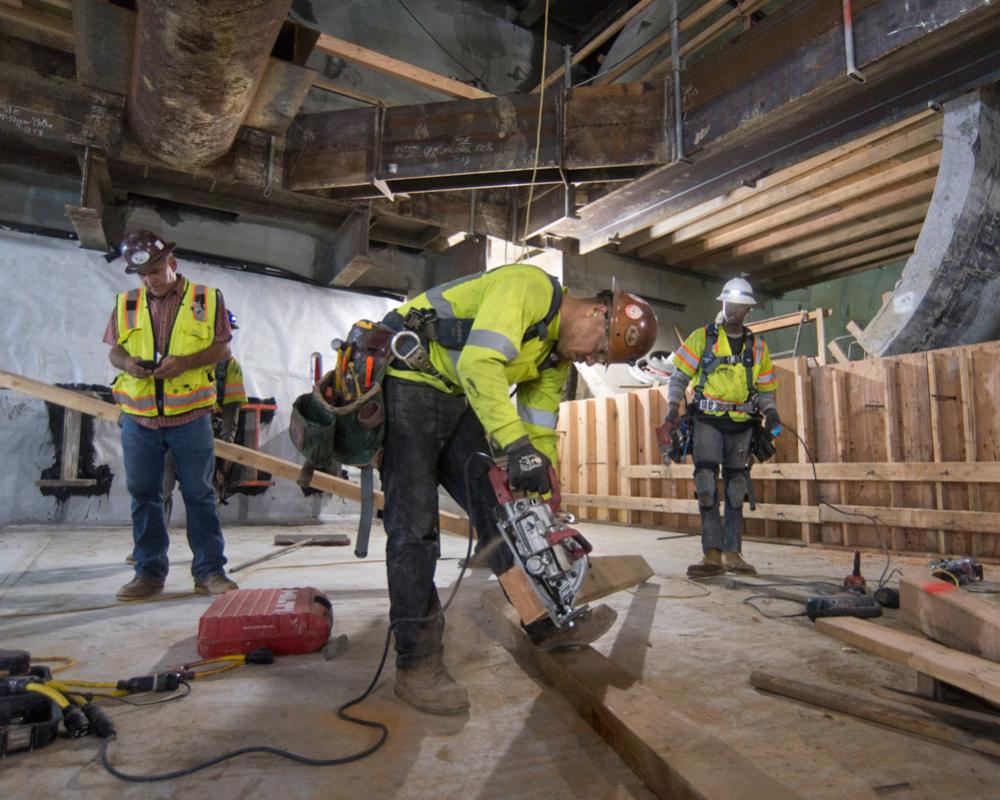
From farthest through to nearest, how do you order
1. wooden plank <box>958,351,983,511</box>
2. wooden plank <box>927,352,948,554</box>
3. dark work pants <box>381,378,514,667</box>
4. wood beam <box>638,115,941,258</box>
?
wood beam <box>638,115,941,258</box>
wooden plank <box>927,352,948,554</box>
wooden plank <box>958,351,983,511</box>
dark work pants <box>381,378,514,667</box>

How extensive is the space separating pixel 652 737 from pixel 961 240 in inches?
184

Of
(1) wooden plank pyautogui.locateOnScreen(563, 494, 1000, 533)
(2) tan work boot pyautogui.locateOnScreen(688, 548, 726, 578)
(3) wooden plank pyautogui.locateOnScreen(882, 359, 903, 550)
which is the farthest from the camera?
(3) wooden plank pyautogui.locateOnScreen(882, 359, 903, 550)

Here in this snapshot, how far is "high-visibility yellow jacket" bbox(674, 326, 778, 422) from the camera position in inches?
179

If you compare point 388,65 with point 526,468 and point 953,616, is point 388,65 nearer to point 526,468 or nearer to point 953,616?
point 526,468

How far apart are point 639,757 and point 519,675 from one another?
0.82m

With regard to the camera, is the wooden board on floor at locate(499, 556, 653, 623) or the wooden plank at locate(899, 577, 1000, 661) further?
the wooden board on floor at locate(499, 556, 653, 623)

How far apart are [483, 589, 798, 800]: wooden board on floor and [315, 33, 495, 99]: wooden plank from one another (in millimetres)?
4937

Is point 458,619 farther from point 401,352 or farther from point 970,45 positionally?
point 970,45

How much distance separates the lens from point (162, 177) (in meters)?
6.97

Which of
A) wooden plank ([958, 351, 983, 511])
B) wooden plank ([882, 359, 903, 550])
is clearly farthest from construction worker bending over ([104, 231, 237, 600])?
wooden plank ([958, 351, 983, 511])

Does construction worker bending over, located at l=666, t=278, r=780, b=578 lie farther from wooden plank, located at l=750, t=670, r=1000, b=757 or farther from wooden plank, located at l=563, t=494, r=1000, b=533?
wooden plank, located at l=750, t=670, r=1000, b=757

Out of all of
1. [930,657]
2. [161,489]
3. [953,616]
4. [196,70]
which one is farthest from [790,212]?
[161,489]

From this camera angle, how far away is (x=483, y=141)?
557 cm

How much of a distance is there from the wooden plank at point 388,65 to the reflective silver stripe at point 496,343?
4.10 meters
